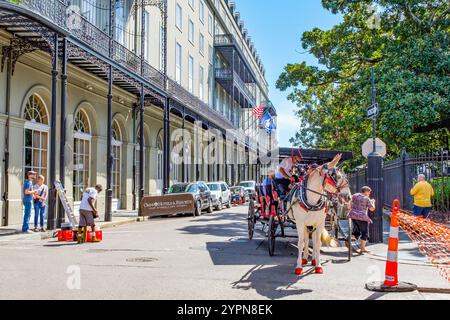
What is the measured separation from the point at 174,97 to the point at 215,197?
20.8ft

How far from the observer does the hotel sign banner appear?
22297 millimetres

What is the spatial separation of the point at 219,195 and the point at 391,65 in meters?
12.8

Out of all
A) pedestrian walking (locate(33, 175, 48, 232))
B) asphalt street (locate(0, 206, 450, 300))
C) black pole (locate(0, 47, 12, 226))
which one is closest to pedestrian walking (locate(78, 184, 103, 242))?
asphalt street (locate(0, 206, 450, 300))

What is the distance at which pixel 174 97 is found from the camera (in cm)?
2906

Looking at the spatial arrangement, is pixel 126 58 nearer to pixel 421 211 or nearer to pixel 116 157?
pixel 116 157

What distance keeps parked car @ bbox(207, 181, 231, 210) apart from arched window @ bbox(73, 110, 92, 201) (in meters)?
7.38

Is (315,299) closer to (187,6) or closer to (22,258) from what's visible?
(22,258)

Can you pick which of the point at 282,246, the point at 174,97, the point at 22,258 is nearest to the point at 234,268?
the point at 282,246

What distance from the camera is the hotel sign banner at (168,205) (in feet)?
73.2

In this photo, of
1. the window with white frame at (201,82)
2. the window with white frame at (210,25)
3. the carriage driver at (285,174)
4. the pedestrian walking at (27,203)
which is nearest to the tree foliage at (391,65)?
the carriage driver at (285,174)

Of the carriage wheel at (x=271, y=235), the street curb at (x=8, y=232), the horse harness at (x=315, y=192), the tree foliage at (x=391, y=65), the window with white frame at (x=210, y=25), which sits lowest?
the street curb at (x=8, y=232)

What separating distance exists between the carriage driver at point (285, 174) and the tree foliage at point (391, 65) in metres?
8.41

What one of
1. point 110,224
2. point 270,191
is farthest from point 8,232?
point 270,191

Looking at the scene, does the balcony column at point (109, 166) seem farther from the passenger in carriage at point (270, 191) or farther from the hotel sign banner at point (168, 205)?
the passenger in carriage at point (270, 191)
